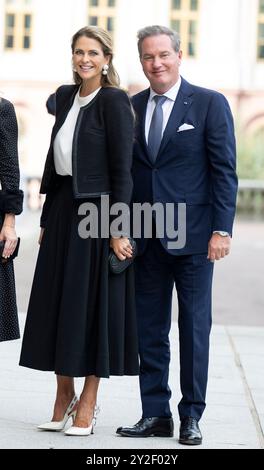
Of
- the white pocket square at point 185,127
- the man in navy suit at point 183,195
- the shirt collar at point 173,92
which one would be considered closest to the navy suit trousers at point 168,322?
the man in navy suit at point 183,195

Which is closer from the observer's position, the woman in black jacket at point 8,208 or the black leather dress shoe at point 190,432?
the black leather dress shoe at point 190,432

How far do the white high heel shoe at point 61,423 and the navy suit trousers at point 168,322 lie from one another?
1.04ft

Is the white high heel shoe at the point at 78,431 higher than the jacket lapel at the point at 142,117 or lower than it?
lower

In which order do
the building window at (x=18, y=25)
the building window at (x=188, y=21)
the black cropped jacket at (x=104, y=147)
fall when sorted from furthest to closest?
the building window at (x=188, y=21)
the building window at (x=18, y=25)
the black cropped jacket at (x=104, y=147)

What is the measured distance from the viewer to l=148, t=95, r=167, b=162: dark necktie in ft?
19.1

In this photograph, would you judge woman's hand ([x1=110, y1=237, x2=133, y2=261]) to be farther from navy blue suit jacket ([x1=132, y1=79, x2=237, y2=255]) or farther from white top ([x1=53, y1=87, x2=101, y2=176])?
white top ([x1=53, y1=87, x2=101, y2=176])

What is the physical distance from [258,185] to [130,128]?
2344cm

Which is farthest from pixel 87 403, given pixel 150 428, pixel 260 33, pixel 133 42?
pixel 260 33

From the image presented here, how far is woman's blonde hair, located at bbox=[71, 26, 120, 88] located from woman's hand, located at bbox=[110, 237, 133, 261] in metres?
0.67

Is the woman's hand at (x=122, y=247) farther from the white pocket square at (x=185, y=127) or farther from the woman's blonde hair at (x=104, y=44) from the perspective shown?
the woman's blonde hair at (x=104, y=44)

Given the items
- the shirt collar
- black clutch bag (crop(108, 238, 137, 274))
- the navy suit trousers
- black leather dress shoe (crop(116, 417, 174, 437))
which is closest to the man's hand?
the navy suit trousers

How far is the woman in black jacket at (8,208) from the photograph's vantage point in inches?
230

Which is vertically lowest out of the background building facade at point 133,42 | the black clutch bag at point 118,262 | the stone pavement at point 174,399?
the background building facade at point 133,42
